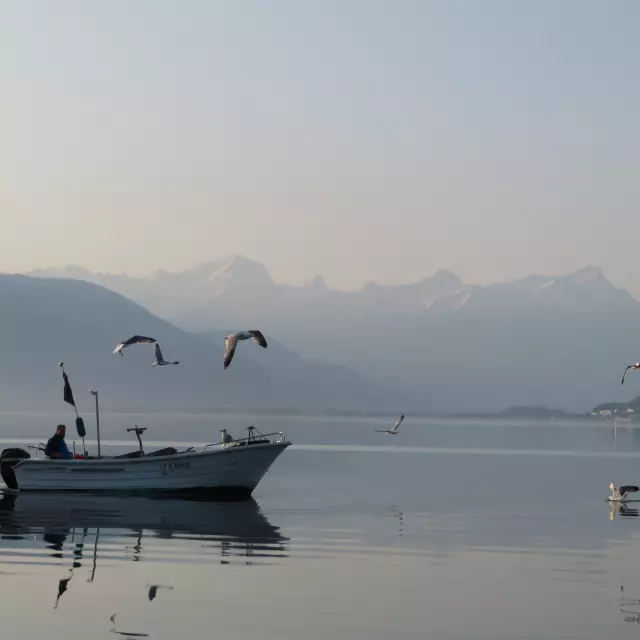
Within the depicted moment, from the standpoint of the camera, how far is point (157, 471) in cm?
5472

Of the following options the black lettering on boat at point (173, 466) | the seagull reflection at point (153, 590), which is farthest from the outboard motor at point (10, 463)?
the seagull reflection at point (153, 590)

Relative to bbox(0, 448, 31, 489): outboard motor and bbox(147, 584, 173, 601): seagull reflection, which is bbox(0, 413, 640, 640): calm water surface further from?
bbox(0, 448, 31, 489): outboard motor

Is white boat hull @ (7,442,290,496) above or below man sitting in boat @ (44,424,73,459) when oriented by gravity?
below

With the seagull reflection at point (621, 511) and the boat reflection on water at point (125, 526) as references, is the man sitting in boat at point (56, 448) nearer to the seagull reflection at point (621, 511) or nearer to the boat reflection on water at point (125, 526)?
the boat reflection on water at point (125, 526)

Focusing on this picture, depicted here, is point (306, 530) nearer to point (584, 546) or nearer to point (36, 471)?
point (584, 546)

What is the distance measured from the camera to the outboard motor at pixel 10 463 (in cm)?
5688

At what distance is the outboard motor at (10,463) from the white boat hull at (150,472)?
1322mm

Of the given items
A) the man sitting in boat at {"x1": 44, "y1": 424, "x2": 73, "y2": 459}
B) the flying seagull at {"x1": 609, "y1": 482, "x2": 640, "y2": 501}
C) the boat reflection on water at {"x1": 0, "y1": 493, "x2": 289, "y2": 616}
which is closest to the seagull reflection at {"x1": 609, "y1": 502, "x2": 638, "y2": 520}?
the flying seagull at {"x1": 609, "y1": 482, "x2": 640, "y2": 501}

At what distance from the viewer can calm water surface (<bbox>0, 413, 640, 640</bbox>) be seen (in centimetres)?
2588

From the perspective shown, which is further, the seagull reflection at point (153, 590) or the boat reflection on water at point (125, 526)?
the boat reflection on water at point (125, 526)

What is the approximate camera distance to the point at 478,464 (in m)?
103

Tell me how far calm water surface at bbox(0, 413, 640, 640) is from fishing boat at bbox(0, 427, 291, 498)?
41.5 inches

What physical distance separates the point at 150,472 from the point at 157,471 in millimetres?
277

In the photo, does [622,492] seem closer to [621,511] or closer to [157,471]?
[621,511]
